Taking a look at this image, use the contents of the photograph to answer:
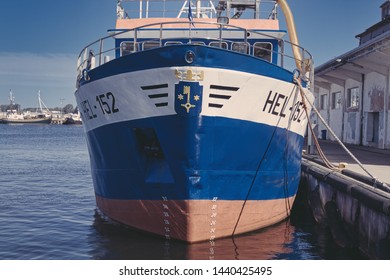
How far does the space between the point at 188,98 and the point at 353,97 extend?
19752 mm

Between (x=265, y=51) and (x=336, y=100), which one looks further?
(x=336, y=100)

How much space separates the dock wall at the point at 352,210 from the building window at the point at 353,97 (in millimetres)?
13228

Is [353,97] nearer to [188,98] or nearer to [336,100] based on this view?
[336,100]

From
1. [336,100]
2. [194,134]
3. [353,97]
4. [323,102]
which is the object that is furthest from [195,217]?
[323,102]

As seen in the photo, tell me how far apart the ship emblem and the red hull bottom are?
1657mm

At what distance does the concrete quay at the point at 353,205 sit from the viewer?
774cm

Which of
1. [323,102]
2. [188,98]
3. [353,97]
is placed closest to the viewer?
[188,98]

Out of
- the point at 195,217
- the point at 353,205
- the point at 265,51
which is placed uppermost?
the point at 265,51

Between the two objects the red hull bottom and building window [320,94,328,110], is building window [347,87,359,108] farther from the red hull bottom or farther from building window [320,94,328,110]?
the red hull bottom

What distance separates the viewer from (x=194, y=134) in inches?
320

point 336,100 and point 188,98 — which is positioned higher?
point 336,100

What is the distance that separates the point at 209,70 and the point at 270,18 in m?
6.19
